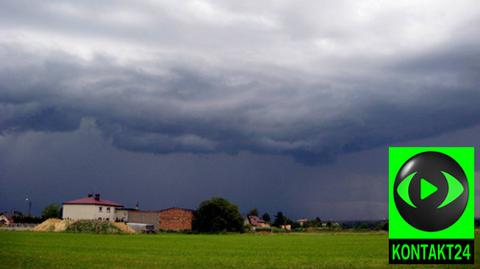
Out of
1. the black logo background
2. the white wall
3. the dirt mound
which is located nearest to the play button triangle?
the black logo background

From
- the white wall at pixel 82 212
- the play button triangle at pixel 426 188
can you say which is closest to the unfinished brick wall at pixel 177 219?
the white wall at pixel 82 212

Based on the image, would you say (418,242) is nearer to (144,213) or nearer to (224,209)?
(224,209)

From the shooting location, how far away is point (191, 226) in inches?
5512

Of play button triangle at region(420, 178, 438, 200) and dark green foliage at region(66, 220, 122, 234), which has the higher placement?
play button triangle at region(420, 178, 438, 200)

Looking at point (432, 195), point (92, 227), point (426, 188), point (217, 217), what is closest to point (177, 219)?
point (217, 217)

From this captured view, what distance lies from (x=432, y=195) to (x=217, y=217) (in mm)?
121369

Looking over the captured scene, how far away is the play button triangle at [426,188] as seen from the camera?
37.4 feet

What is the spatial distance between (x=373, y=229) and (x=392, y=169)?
12981 cm

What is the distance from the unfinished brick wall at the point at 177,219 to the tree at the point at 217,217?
8.42 m

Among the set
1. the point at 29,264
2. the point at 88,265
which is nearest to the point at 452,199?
the point at 88,265

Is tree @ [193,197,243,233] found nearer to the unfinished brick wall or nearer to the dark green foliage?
the unfinished brick wall

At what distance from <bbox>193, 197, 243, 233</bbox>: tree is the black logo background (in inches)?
4746

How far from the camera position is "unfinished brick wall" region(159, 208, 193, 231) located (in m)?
142

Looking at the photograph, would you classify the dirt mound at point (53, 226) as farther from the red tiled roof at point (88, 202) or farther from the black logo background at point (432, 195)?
the black logo background at point (432, 195)
